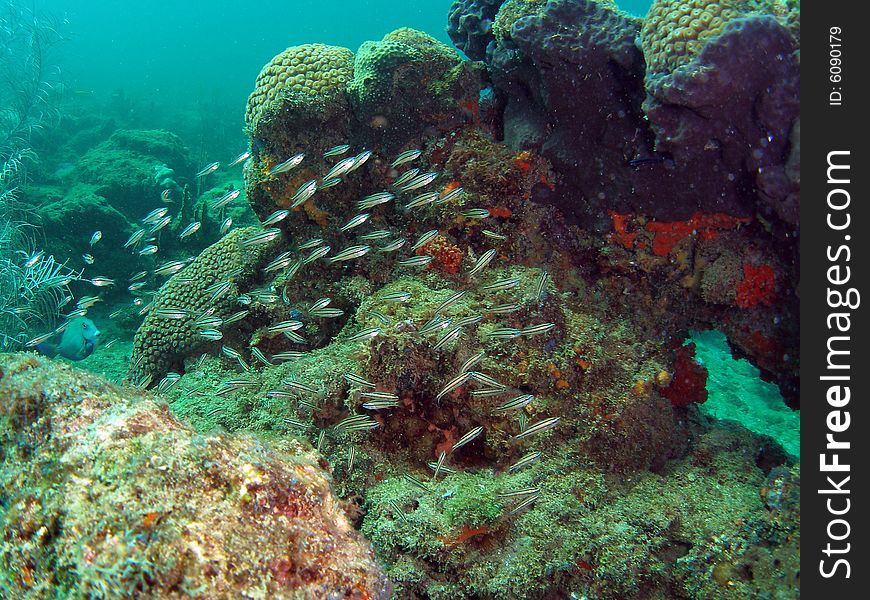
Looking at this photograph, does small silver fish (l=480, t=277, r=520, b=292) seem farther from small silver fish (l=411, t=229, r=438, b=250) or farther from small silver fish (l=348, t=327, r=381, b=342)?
small silver fish (l=348, t=327, r=381, b=342)

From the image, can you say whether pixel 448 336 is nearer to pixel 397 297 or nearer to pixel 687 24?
pixel 397 297

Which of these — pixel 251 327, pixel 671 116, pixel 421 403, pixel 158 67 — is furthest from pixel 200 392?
pixel 158 67

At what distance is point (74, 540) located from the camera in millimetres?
1901

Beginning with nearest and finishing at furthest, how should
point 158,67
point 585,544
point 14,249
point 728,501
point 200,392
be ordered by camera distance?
point 585,544 → point 728,501 → point 200,392 → point 14,249 → point 158,67

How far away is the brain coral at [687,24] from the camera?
4.47 m

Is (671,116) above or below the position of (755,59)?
below

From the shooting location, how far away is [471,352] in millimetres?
4969

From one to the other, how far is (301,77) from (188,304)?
3999mm

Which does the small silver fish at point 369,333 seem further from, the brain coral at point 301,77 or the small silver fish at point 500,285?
the brain coral at point 301,77

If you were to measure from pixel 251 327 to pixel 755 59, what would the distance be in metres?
7.11

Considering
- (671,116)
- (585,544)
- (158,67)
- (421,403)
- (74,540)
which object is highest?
(158,67)

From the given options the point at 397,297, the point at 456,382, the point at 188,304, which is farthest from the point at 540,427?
the point at 188,304

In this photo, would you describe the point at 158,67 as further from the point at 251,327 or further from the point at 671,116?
the point at 671,116

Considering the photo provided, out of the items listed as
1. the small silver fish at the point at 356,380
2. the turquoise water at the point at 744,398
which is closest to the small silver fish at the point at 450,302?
the small silver fish at the point at 356,380
